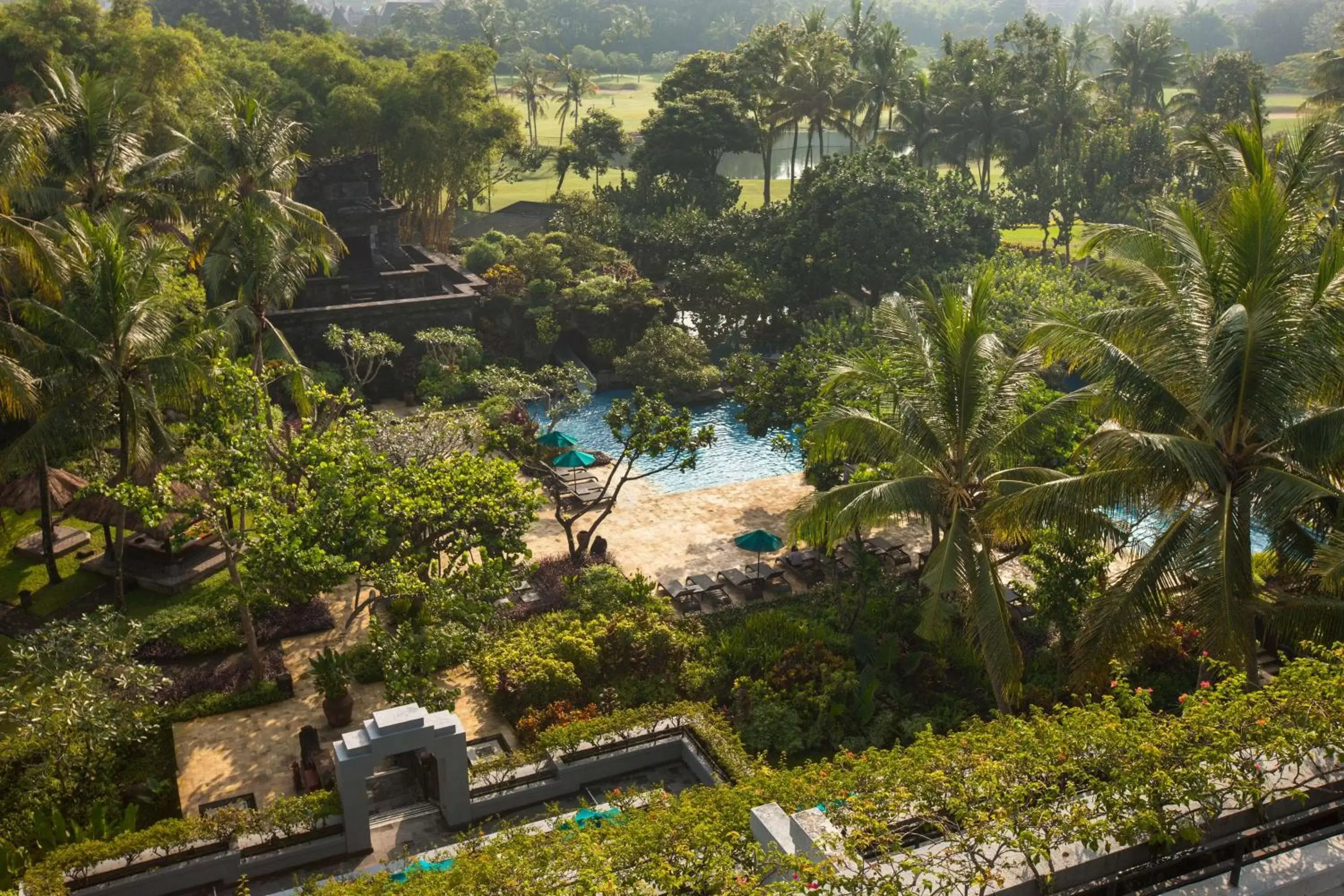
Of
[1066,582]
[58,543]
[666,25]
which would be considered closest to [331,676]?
[58,543]

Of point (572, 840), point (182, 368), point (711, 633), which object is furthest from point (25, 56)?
point (572, 840)

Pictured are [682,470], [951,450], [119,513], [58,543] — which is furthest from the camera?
[58,543]

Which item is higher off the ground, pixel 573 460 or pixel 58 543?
pixel 573 460

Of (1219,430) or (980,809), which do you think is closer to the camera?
(980,809)

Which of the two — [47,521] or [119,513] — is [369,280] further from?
[119,513]

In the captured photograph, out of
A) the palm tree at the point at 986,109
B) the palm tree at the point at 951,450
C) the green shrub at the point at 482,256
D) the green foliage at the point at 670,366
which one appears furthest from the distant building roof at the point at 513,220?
the palm tree at the point at 951,450

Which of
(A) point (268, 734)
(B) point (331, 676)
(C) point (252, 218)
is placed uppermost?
(C) point (252, 218)

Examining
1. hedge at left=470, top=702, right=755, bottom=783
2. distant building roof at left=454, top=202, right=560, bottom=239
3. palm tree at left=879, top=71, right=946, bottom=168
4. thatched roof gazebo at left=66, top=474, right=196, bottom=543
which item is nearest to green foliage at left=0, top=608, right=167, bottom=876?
thatched roof gazebo at left=66, top=474, right=196, bottom=543
